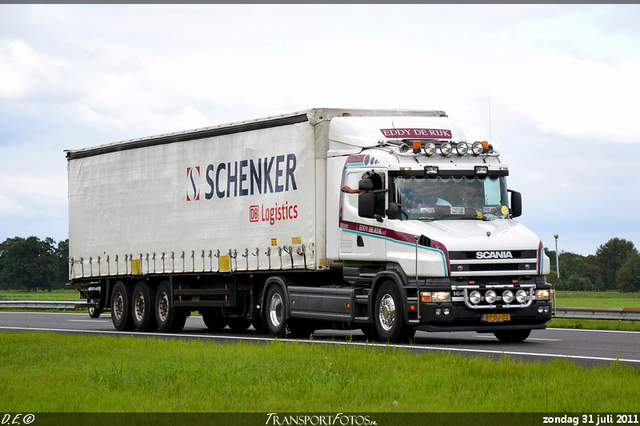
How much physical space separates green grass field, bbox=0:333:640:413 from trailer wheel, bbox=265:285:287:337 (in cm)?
534

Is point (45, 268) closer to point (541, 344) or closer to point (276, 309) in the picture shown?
point (276, 309)

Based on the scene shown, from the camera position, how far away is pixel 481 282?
16.7 m

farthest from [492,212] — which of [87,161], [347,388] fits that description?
[87,161]

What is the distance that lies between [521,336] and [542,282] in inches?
58.4

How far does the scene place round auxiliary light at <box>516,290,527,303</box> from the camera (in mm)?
16844

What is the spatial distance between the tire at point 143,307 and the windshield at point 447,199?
9.13 m

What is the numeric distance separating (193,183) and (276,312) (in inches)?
167

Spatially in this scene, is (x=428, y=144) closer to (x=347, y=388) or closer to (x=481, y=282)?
(x=481, y=282)

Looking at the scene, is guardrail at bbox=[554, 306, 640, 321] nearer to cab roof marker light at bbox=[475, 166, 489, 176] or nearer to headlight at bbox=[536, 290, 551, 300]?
headlight at bbox=[536, 290, 551, 300]

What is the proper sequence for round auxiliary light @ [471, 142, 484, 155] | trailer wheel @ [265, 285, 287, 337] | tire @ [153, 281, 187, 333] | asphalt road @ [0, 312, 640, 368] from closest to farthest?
asphalt road @ [0, 312, 640, 368] → round auxiliary light @ [471, 142, 484, 155] → trailer wheel @ [265, 285, 287, 337] → tire @ [153, 281, 187, 333]

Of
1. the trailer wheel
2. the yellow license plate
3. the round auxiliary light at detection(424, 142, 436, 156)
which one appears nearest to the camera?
the yellow license plate

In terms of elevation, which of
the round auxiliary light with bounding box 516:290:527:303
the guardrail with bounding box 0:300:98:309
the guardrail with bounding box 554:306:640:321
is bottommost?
the guardrail with bounding box 0:300:98:309

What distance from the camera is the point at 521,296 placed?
55.3 ft

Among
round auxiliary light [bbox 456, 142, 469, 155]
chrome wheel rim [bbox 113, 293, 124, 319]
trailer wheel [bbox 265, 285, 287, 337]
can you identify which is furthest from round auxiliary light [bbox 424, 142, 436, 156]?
chrome wheel rim [bbox 113, 293, 124, 319]
